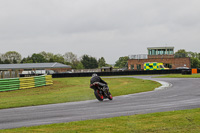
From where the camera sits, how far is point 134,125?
8.48 meters

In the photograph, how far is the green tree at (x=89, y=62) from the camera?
511ft

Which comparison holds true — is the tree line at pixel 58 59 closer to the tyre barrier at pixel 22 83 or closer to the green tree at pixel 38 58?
the green tree at pixel 38 58

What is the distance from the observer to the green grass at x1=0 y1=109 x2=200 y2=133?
7832 millimetres

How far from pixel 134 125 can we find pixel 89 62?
147857 mm

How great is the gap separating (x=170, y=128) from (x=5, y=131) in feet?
15.8

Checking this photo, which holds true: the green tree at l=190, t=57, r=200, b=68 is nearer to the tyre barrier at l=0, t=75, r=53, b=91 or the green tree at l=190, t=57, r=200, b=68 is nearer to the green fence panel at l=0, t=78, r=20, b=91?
the tyre barrier at l=0, t=75, r=53, b=91

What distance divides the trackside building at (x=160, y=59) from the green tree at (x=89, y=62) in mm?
74562

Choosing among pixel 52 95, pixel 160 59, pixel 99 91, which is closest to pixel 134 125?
pixel 99 91

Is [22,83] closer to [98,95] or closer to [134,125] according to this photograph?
[98,95]

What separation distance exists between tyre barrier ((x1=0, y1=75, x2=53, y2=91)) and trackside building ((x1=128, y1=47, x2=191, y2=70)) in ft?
162

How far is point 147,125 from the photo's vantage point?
8430mm

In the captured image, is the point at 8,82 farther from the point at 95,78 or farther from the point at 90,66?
the point at 90,66

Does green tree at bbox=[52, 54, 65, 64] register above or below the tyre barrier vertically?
above

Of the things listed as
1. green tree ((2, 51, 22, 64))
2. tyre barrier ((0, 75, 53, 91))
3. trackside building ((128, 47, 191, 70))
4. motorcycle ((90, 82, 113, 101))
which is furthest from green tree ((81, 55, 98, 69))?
motorcycle ((90, 82, 113, 101))
